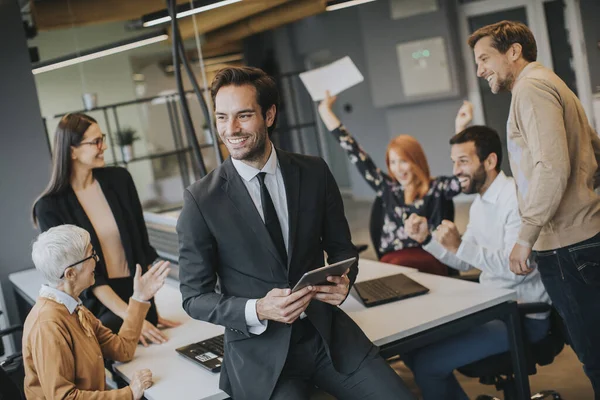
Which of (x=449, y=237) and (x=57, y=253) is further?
(x=449, y=237)

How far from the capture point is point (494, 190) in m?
3.06

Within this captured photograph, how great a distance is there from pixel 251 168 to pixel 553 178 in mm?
992

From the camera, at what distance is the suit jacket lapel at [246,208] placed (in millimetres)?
2064

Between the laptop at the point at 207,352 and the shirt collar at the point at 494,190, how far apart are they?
4.13 feet

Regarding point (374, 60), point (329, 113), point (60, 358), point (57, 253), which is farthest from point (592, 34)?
point (60, 358)

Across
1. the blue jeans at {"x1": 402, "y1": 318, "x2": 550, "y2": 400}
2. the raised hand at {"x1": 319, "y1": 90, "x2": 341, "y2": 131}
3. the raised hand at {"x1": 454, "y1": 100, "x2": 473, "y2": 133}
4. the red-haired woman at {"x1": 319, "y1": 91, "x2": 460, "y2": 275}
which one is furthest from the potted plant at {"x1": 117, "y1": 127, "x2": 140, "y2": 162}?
the blue jeans at {"x1": 402, "y1": 318, "x2": 550, "y2": 400}

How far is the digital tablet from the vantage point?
1926 mm

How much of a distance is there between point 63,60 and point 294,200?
3599 millimetres

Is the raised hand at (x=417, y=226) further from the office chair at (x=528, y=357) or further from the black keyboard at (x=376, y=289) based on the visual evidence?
the office chair at (x=528, y=357)

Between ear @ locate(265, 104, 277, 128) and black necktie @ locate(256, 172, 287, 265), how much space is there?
19 cm

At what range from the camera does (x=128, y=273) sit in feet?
9.96

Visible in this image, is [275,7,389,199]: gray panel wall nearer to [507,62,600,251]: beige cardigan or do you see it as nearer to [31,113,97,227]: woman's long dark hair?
[507,62,600,251]: beige cardigan

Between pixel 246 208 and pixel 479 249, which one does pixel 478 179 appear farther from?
pixel 246 208

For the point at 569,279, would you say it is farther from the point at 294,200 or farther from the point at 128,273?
the point at 128,273
